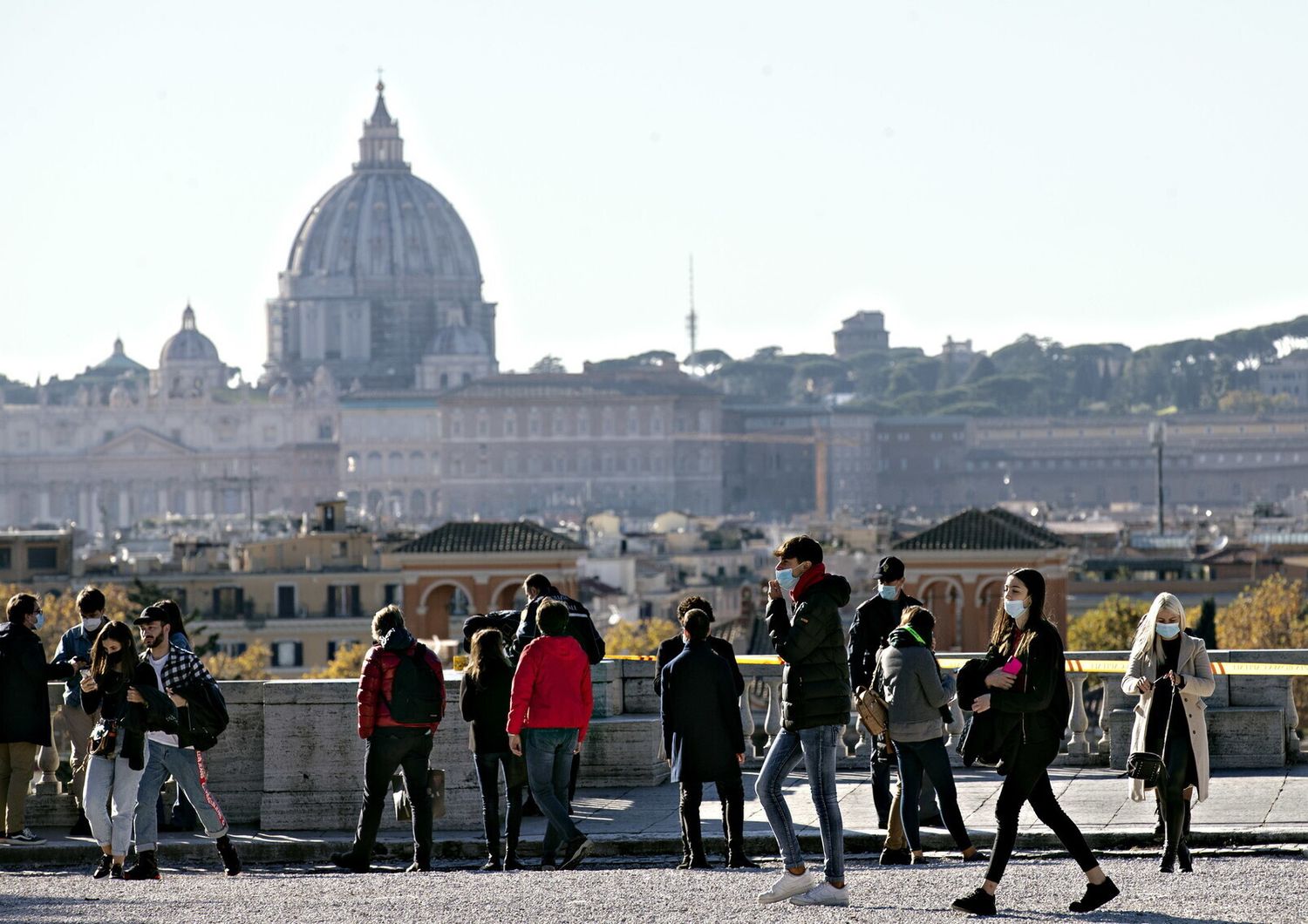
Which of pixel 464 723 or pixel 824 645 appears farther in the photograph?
pixel 464 723

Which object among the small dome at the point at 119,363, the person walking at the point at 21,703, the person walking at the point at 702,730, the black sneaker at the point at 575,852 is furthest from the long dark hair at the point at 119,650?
the small dome at the point at 119,363

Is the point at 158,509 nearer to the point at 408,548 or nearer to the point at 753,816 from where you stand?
the point at 408,548

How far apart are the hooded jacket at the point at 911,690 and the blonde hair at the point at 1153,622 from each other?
2.06 ft

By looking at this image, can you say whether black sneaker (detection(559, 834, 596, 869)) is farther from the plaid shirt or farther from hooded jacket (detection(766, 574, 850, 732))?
the plaid shirt

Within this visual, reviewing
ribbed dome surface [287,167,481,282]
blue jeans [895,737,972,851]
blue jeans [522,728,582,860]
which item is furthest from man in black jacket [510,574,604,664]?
ribbed dome surface [287,167,481,282]

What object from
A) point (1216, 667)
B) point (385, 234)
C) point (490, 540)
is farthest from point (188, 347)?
point (1216, 667)

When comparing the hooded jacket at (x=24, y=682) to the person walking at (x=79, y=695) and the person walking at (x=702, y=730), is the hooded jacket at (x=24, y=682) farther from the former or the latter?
the person walking at (x=702, y=730)

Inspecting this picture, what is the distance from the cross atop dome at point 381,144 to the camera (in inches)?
6368

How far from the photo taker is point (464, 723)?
1167 centimetres

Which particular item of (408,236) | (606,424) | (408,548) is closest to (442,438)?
(606,424)

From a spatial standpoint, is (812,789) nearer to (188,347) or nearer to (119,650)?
(119,650)

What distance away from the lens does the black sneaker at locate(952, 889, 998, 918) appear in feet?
30.1

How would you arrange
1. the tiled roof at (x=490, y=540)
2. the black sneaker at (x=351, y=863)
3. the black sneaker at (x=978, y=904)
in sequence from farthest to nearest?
the tiled roof at (x=490, y=540) → the black sneaker at (x=351, y=863) → the black sneaker at (x=978, y=904)

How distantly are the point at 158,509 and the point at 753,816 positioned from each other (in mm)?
135802
